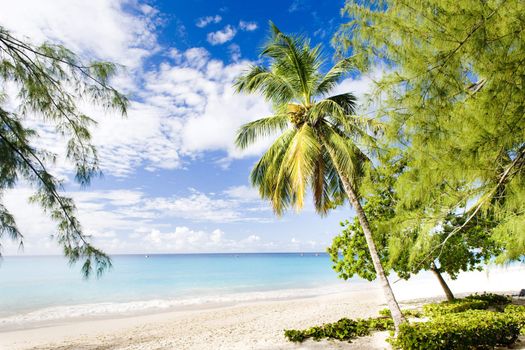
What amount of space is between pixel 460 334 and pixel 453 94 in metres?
4.63

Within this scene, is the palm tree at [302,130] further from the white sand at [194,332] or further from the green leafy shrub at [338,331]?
the white sand at [194,332]

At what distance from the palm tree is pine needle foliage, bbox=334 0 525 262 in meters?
3.81

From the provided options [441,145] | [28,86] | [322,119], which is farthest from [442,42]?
[322,119]

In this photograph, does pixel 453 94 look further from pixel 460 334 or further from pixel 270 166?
pixel 270 166

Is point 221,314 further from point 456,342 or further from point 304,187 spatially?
point 456,342

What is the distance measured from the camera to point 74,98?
14.0 ft

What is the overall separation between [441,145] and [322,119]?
5.67 meters

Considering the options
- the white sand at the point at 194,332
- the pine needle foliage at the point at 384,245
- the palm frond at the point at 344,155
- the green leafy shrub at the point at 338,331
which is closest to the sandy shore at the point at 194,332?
the white sand at the point at 194,332

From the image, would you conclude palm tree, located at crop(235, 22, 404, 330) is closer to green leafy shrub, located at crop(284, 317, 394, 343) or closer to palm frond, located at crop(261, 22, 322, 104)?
palm frond, located at crop(261, 22, 322, 104)

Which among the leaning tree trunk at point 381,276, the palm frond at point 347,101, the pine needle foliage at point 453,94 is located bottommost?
the leaning tree trunk at point 381,276

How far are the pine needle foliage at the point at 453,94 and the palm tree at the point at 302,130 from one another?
3811mm

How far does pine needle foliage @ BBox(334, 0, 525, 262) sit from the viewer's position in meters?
2.83

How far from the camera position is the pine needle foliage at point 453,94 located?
9.29ft

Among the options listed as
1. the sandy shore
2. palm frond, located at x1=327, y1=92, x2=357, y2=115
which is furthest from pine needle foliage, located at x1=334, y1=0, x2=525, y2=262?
palm frond, located at x1=327, y1=92, x2=357, y2=115
